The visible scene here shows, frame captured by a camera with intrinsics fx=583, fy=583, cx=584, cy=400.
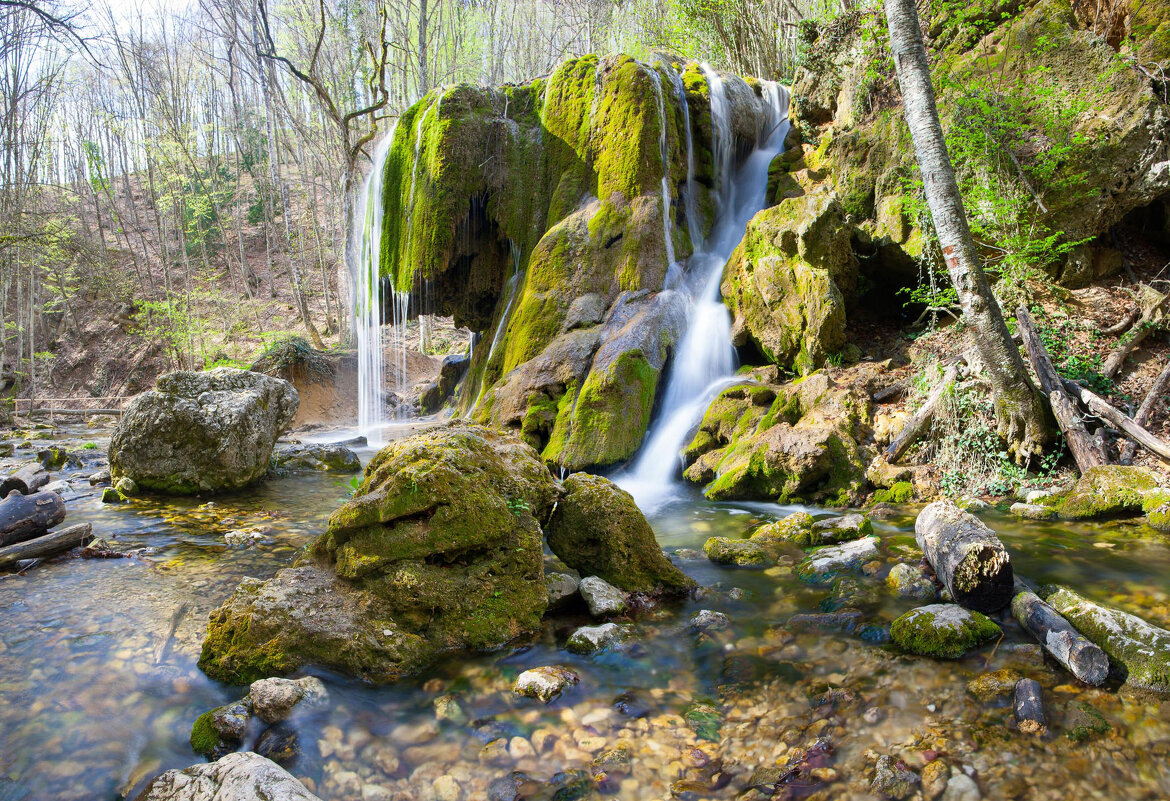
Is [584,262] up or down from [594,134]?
down

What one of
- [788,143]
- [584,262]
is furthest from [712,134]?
[584,262]

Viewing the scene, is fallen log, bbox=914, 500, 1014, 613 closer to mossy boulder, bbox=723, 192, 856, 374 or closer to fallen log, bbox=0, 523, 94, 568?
mossy boulder, bbox=723, 192, 856, 374

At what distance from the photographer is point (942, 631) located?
3.38 metres

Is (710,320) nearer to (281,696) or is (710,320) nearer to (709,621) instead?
(709,621)

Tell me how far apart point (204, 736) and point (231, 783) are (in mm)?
690

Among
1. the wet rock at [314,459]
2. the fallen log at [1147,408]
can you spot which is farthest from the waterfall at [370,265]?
the fallen log at [1147,408]

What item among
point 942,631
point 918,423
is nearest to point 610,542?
point 942,631

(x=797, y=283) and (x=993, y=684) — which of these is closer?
(x=993, y=684)

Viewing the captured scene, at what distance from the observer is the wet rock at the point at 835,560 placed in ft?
15.3

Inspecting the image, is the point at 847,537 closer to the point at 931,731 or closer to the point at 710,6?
the point at 931,731

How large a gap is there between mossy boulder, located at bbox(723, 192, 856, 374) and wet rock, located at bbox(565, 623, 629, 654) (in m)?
5.92

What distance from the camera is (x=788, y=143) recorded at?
12.9m

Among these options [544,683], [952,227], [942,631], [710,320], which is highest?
A: [952,227]

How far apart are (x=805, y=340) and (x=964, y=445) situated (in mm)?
2498
